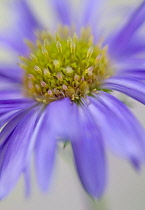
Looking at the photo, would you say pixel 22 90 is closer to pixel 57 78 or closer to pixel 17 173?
pixel 57 78

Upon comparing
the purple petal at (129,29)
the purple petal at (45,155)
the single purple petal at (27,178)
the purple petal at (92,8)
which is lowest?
the single purple petal at (27,178)

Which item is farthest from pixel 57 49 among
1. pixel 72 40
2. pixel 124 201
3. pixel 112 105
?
pixel 124 201

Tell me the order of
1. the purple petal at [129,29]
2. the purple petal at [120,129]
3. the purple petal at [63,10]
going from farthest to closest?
1. the purple petal at [63,10]
2. the purple petal at [129,29]
3. the purple petal at [120,129]

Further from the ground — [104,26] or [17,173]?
[104,26]

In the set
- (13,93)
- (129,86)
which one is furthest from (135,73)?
(13,93)

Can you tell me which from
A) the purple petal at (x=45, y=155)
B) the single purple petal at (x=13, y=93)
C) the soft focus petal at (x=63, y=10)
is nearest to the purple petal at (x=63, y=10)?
the soft focus petal at (x=63, y=10)

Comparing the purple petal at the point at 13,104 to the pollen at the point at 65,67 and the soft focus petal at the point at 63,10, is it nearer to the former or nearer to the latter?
the pollen at the point at 65,67
